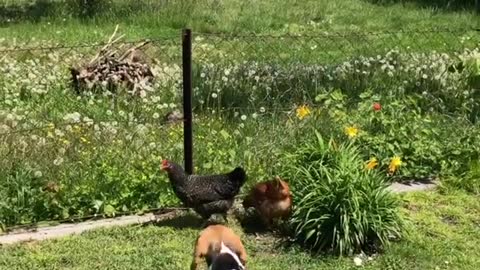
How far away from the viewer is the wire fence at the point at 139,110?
565 cm

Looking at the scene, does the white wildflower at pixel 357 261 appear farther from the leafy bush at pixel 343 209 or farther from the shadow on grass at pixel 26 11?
the shadow on grass at pixel 26 11

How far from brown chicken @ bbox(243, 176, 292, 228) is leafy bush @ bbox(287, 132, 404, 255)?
8 centimetres

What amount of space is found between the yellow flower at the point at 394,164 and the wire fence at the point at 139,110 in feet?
2.64

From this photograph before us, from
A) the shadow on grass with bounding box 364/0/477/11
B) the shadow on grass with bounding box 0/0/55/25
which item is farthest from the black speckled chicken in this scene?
the shadow on grass with bounding box 364/0/477/11

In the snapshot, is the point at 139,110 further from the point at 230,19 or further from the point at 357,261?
the point at 230,19

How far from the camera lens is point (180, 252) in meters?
4.98

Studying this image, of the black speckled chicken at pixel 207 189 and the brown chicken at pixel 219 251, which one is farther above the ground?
the brown chicken at pixel 219 251

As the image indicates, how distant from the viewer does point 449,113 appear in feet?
24.8

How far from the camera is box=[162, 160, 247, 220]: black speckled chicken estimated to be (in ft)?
17.1

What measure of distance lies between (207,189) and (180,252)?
469 mm

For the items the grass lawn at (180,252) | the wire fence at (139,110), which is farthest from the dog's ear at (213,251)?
the wire fence at (139,110)

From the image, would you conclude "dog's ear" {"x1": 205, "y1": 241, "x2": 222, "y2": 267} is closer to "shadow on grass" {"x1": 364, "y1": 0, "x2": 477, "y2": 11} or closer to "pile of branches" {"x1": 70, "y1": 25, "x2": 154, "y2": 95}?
"pile of branches" {"x1": 70, "y1": 25, "x2": 154, "y2": 95}

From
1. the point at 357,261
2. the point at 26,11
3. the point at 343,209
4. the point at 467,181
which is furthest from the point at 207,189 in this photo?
the point at 26,11

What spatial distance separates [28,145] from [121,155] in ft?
2.13
